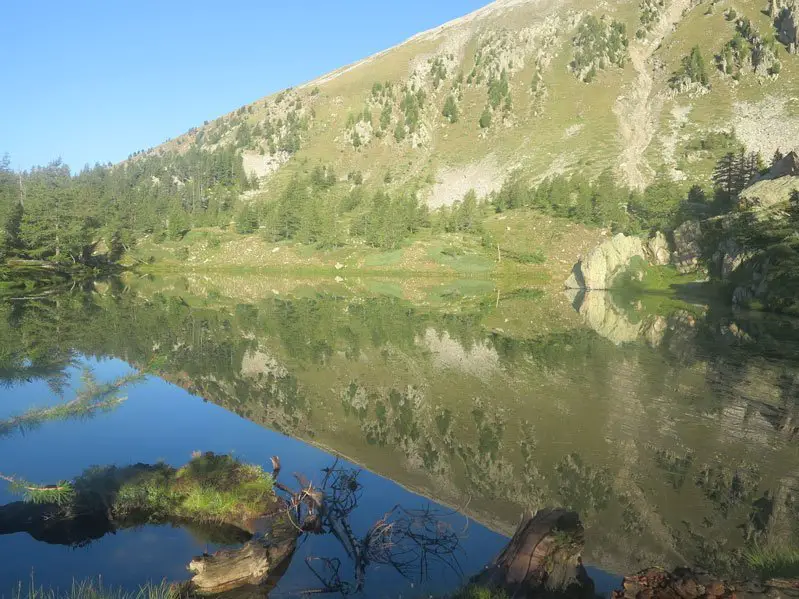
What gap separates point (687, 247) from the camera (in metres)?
80.1

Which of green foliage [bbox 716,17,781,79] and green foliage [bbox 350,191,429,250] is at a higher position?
green foliage [bbox 716,17,781,79]

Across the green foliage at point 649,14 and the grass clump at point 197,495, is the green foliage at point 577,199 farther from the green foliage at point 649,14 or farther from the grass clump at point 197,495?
the grass clump at point 197,495

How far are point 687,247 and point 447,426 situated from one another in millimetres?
74701

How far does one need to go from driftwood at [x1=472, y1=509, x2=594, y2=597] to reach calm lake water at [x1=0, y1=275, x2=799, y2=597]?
71.7 inches

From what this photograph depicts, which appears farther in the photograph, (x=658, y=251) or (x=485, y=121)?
(x=485, y=121)

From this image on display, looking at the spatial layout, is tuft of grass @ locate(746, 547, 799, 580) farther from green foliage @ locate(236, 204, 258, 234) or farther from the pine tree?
the pine tree

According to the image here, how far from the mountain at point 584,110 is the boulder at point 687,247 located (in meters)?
41.3

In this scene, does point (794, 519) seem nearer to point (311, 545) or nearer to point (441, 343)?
point (311, 545)

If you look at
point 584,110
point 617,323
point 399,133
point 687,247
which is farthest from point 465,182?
point 617,323

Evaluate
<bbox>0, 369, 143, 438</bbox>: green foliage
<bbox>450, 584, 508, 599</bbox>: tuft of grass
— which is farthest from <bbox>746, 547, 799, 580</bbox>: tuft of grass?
<bbox>0, 369, 143, 438</bbox>: green foliage

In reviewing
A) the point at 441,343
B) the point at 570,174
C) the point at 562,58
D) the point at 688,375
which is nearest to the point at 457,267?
the point at 570,174

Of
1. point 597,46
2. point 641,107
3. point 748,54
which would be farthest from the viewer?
point 597,46

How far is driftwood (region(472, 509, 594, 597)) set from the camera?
801 cm

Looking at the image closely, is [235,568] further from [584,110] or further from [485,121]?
[584,110]
